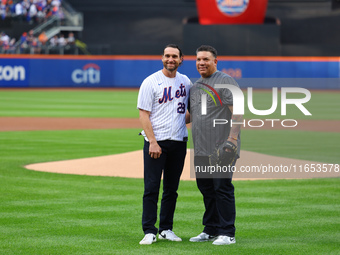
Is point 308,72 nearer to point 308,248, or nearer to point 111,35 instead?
point 111,35

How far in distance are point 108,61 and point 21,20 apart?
7.03m

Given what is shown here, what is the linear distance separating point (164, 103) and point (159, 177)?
28.8 inches

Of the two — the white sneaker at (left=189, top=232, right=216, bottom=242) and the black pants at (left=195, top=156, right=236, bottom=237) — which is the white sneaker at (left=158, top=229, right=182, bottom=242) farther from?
the black pants at (left=195, top=156, right=236, bottom=237)

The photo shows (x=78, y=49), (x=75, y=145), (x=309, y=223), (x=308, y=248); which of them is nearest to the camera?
(x=308, y=248)

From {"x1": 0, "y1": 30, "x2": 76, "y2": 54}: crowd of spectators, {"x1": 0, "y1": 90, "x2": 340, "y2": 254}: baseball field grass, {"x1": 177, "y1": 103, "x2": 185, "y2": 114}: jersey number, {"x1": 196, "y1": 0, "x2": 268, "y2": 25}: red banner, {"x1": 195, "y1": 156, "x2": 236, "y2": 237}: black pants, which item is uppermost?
{"x1": 196, "y1": 0, "x2": 268, "y2": 25}: red banner

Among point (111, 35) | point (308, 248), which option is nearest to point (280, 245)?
point (308, 248)

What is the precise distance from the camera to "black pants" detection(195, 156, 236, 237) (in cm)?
661

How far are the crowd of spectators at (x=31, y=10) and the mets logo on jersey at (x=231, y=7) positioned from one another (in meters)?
9.85

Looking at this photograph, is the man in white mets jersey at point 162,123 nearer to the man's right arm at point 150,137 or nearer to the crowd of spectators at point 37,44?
the man's right arm at point 150,137

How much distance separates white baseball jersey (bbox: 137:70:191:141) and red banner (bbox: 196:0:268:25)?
116 feet

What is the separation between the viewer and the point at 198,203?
930 cm

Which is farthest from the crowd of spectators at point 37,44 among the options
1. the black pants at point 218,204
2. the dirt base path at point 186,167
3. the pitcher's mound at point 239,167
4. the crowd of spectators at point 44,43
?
the black pants at point 218,204

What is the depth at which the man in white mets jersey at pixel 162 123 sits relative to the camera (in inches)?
262

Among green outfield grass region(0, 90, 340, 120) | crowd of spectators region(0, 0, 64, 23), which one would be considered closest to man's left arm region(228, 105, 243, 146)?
green outfield grass region(0, 90, 340, 120)
